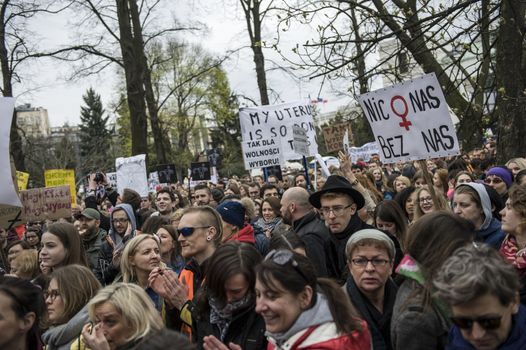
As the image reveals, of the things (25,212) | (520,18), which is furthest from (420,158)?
(25,212)

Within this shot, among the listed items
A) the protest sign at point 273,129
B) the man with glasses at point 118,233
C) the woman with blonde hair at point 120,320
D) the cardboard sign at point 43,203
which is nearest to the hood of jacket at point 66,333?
the woman with blonde hair at point 120,320

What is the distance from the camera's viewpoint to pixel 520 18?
663cm

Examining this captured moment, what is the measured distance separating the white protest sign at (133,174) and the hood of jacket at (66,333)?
31.2ft

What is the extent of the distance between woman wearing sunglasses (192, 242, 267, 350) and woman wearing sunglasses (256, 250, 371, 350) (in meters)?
0.46

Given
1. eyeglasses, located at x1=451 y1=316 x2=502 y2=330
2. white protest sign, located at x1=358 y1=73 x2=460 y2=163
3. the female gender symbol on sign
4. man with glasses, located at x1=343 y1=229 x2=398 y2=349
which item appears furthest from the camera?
the female gender symbol on sign

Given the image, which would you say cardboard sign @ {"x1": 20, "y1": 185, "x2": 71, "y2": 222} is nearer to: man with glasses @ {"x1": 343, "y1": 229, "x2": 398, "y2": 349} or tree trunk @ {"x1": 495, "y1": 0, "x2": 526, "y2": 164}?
tree trunk @ {"x1": 495, "y1": 0, "x2": 526, "y2": 164}

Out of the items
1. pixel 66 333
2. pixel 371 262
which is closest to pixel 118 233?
pixel 66 333

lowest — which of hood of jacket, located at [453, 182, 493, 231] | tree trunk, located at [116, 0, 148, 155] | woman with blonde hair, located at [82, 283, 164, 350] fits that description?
woman with blonde hair, located at [82, 283, 164, 350]

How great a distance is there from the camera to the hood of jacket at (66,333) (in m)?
3.60

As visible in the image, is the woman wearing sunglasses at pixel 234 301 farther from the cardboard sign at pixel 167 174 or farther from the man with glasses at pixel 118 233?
the cardboard sign at pixel 167 174

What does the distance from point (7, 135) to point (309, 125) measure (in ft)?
23.4

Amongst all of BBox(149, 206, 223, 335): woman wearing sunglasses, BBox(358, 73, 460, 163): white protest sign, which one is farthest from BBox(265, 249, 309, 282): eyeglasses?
BBox(358, 73, 460, 163): white protest sign

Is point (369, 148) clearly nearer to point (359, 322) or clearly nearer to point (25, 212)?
point (25, 212)

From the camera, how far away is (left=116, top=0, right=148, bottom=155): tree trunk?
55.2 feet
